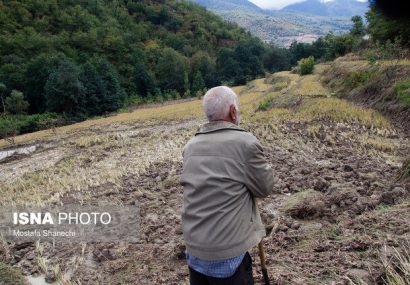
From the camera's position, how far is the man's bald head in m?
2.26

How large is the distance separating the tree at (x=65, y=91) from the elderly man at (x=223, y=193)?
135 ft

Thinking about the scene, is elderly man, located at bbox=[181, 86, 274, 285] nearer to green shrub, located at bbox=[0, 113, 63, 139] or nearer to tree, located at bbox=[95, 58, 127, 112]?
green shrub, located at bbox=[0, 113, 63, 139]

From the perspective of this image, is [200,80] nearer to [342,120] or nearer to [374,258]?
[342,120]

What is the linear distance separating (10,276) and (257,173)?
314 cm

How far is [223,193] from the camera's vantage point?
214 cm

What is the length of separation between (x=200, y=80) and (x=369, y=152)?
53.6 meters

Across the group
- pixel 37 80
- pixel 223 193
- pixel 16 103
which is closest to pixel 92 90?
pixel 37 80

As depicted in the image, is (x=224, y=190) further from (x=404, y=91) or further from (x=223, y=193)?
(x=404, y=91)

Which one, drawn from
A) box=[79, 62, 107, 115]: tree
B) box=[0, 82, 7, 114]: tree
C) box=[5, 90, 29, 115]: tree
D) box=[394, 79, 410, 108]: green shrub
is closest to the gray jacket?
box=[394, 79, 410, 108]: green shrub

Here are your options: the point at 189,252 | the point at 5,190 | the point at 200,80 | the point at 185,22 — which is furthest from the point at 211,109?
the point at 185,22

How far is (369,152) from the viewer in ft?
27.0

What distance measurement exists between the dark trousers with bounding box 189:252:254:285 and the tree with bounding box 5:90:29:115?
44162mm

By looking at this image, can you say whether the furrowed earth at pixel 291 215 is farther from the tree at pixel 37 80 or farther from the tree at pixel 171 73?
the tree at pixel 171 73

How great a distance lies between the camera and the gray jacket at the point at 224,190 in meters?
2.13
